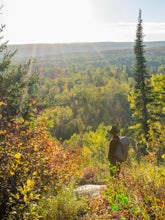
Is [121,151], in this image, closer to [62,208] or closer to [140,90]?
[62,208]

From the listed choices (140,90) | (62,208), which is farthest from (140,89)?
(62,208)

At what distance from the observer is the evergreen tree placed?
3691cm

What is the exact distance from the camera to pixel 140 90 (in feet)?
124

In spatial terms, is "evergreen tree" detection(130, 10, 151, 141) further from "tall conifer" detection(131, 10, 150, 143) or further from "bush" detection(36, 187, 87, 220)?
"bush" detection(36, 187, 87, 220)

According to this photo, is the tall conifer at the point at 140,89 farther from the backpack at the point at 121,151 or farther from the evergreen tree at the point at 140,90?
the backpack at the point at 121,151

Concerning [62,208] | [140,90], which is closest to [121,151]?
[62,208]

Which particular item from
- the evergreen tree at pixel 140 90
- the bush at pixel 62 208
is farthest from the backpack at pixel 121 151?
the evergreen tree at pixel 140 90

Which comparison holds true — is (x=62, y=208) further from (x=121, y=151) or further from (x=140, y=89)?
(x=140, y=89)

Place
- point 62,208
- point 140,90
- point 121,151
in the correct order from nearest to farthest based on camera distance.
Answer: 1. point 62,208
2. point 121,151
3. point 140,90

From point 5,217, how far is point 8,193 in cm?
50

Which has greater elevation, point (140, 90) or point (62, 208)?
point (140, 90)

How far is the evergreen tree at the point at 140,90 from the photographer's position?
3691 cm

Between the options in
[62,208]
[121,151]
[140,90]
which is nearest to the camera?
[62,208]

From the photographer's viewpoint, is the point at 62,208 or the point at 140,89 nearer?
the point at 62,208
